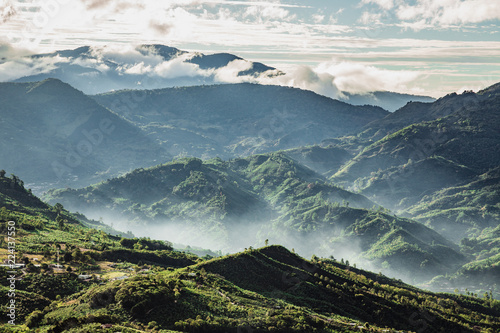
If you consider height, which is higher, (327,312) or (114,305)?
(327,312)

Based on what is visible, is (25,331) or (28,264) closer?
(25,331)

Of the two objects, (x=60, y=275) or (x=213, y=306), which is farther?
(x=60, y=275)

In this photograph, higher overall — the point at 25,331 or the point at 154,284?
the point at 154,284

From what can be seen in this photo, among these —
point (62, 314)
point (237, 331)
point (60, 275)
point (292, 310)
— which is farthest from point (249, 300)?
point (60, 275)

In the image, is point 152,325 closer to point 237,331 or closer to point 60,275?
point 237,331

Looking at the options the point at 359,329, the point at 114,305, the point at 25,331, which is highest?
the point at 359,329

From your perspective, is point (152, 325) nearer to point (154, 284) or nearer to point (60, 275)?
point (154, 284)

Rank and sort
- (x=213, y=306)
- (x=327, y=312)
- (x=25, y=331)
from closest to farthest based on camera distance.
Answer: (x=25, y=331) < (x=213, y=306) < (x=327, y=312)

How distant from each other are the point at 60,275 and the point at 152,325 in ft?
232

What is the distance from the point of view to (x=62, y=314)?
14825 centimetres

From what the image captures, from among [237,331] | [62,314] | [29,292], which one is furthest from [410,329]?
[29,292]

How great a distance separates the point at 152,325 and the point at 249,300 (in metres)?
47.4

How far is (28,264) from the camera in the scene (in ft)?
641

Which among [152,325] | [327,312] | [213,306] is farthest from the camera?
[327,312]
